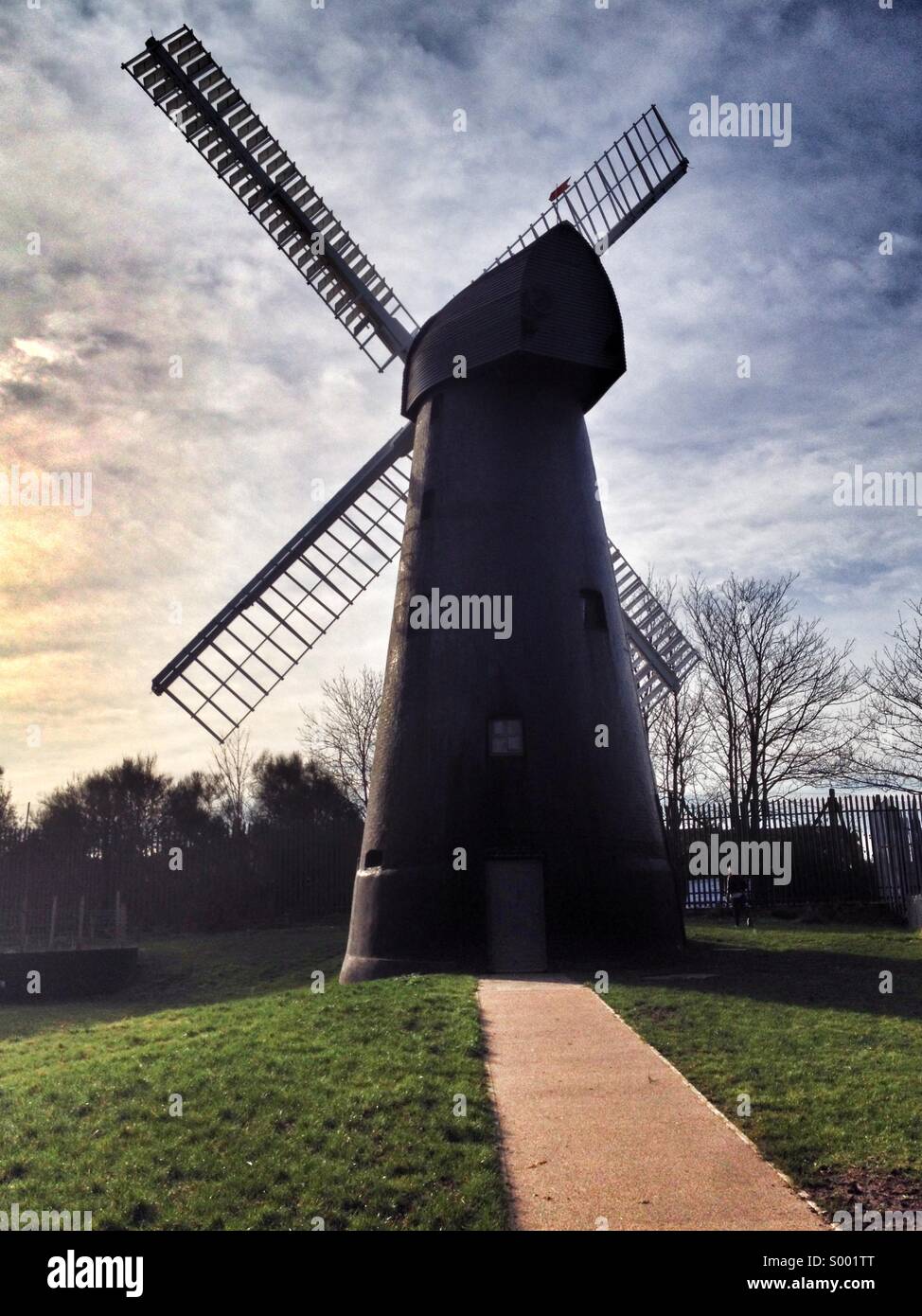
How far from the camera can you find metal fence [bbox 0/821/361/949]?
2928cm

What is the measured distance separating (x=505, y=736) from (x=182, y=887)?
1990cm

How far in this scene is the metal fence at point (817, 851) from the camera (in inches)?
915

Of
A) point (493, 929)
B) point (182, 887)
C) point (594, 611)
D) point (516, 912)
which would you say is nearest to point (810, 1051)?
point (516, 912)

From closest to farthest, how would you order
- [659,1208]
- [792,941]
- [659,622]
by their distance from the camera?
[659,1208] → [792,941] → [659,622]

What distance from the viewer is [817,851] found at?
2570 centimetres

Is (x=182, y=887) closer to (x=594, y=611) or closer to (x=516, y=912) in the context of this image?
(x=516, y=912)

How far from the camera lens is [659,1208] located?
4910 mm

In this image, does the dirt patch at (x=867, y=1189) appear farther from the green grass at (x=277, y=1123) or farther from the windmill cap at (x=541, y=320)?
the windmill cap at (x=541, y=320)

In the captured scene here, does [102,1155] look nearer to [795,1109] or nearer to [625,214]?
[795,1109]

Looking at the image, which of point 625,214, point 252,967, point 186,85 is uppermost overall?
→ point 186,85

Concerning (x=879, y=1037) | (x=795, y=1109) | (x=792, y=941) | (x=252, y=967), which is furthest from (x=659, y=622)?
(x=795, y=1109)

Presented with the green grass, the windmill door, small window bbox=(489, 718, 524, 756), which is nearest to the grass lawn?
the windmill door

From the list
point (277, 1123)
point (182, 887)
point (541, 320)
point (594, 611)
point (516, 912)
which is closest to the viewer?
point (277, 1123)
